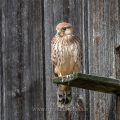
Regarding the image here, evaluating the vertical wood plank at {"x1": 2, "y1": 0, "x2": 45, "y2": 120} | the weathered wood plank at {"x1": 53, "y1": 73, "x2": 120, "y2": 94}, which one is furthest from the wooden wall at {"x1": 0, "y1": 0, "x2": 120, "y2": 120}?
the weathered wood plank at {"x1": 53, "y1": 73, "x2": 120, "y2": 94}

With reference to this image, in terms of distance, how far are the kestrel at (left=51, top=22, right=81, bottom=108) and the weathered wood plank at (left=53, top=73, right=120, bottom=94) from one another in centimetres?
37

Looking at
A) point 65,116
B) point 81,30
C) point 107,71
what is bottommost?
point 65,116

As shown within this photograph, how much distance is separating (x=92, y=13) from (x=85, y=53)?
29 cm

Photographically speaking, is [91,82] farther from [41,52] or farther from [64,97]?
[41,52]

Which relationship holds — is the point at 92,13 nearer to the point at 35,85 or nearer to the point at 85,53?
the point at 85,53

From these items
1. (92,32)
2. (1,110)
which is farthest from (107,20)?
(1,110)

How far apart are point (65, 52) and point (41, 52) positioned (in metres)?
0.27

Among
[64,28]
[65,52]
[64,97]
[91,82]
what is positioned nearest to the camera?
[91,82]

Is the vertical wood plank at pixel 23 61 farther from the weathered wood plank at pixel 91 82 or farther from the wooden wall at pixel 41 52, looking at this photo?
the weathered wood plank at pixel 91 82

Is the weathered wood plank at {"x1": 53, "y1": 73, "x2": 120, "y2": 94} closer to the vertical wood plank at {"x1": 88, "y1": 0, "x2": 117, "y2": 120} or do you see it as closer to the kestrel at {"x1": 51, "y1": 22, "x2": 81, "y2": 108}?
the vertical wood plank at {"x1": 88, "y1": 0, "x2": 117, "y2": 120}

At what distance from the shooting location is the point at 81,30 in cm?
466

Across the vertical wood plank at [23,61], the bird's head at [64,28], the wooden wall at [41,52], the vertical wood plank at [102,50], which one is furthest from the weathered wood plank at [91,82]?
the vertical wood plank at [23,61]

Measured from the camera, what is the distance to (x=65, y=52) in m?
4.66

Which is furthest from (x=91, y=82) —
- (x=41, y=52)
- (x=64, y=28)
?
(x=41, y=52)
